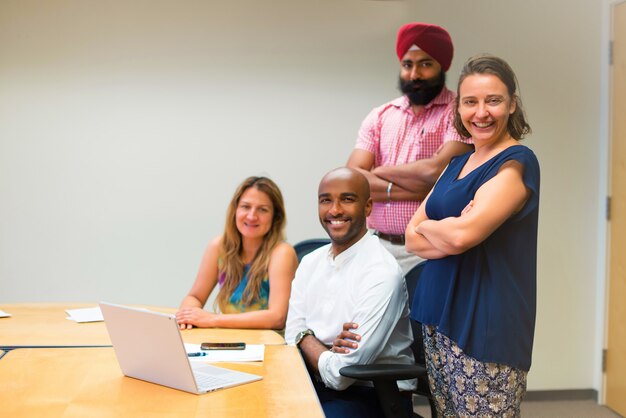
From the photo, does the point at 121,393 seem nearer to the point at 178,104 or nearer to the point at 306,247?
the point at 306,247

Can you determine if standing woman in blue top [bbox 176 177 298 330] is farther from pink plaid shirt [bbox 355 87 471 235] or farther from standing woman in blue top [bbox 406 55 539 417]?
standing woman in blue top [bbox 406 55 539 417]

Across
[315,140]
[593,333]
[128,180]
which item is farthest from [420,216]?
[593,333]

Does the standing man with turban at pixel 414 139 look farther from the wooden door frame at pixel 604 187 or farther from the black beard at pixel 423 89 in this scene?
the wooden door frame at pixel 604 187

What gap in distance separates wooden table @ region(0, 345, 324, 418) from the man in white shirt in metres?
0.29

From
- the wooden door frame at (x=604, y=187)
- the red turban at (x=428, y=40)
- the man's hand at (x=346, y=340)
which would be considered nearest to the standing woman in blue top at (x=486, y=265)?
the man's hand at (x=346, y=340)

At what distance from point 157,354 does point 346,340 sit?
767 millimetres

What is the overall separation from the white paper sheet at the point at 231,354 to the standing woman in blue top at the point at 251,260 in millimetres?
577

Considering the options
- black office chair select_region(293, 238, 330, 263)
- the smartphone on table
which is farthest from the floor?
the smartphone on table

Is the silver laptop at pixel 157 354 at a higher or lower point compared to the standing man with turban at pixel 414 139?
lower

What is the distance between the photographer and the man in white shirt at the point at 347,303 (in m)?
2.45

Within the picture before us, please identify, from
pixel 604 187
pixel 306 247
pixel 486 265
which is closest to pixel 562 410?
pixel 604 187

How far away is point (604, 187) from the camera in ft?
14.9

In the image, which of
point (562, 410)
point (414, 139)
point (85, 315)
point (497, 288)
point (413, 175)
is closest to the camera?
point (497, 288)

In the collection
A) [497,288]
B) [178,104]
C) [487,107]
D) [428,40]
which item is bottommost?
[497,288]
